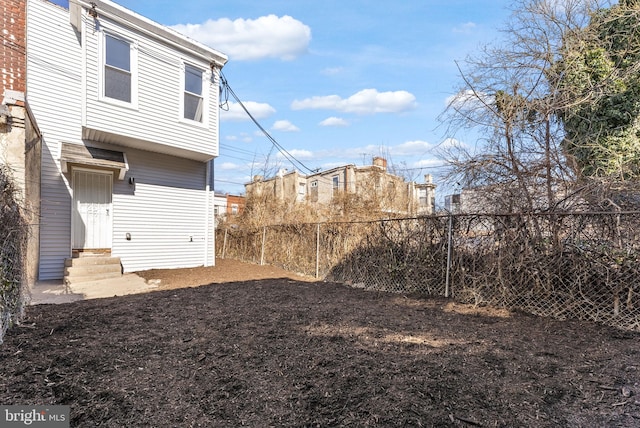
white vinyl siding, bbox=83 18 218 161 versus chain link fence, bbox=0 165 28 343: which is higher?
white vinyl siding, bbox=83 18 218 161

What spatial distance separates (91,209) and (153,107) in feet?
9.82

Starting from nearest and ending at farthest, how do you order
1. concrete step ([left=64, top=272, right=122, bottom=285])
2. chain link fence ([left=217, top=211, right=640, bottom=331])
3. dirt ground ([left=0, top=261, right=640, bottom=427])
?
dirt ground ([left=0, top=261, right=640, bottom=427]) → chain link fence ([left=217, top=211, right=640, bottom=331]) → concrete step ([left=64, top=272, right=122, bottom=285])

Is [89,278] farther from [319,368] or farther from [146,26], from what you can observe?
[319,368]

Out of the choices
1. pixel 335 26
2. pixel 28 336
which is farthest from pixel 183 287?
pixel 335 26

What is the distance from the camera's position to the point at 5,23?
713cm

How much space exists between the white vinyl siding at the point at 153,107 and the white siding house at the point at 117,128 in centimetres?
2

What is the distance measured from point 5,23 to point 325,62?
7945mm

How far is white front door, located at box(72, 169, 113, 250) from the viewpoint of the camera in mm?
7980

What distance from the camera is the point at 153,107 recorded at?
8438 mm

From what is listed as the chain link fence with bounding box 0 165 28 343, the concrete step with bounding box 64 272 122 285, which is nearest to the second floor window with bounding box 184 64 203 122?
the concrete step with bounding box 64 272 122 285

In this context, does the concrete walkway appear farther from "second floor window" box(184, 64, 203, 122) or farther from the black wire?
the black wire

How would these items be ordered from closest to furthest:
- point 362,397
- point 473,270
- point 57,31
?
point 362,397
point 473,270
point 57,31

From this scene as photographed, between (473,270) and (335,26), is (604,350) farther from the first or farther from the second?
(335,26)

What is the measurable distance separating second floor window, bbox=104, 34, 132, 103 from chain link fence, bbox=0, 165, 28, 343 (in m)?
5.46
